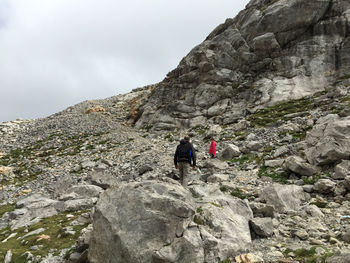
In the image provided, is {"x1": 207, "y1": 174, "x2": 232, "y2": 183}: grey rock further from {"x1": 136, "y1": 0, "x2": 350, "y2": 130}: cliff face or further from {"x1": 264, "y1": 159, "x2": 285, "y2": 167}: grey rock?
{"x1": 136, "y1": 0, "x2": 350, "y2": 130}: cliff face

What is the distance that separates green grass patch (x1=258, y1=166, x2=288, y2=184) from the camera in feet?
63.3

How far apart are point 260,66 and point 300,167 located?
40.0 metres

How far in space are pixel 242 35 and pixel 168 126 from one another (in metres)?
26.7

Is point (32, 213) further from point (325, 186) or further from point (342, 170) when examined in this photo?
point (342, 170)

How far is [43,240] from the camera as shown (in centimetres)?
1514

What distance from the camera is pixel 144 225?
1044cm

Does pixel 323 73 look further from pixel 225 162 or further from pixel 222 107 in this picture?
pixel 225 162

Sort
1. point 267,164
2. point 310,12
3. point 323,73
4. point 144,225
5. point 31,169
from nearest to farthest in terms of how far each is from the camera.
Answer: point 144,225
point 267,164
point 31,169
point 323,73
point 310,12

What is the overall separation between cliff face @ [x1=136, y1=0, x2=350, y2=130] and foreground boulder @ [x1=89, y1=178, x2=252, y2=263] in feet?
118

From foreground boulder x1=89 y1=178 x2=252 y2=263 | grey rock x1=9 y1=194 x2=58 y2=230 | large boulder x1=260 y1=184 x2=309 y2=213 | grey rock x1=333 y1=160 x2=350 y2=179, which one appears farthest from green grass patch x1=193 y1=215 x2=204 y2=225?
grey rock x1=9 y1=194 x2=58 y2=230

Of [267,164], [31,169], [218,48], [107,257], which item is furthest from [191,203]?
[218,48]

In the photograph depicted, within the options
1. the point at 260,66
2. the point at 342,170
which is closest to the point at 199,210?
the point at 342,170

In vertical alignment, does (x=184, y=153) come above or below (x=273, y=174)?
above

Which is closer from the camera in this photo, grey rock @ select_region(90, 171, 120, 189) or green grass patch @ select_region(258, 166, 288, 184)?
green grass patch @ select_region(258, 166, 288, 184)
